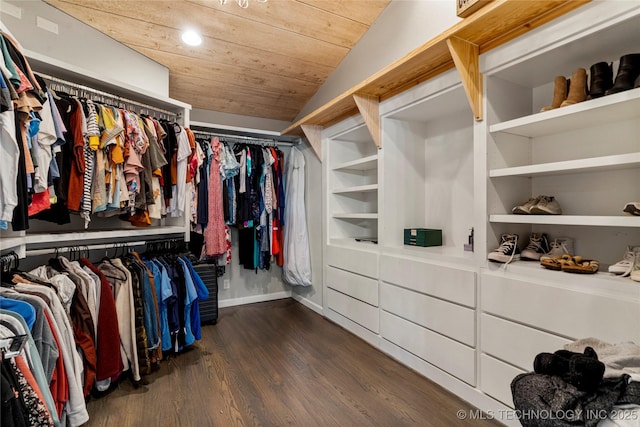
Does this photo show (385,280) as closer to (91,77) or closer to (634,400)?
(634,400)

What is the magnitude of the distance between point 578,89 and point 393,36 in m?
1.48

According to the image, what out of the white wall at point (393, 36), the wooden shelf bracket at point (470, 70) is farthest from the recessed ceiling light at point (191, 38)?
the wooden shelf bracket at point (470, 70)

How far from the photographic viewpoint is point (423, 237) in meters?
2.25

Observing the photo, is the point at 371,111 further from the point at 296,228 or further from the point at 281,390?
the point at 281,390

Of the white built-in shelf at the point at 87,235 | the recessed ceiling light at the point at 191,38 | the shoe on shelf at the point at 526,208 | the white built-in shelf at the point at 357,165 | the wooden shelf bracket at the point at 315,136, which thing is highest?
the recessed ceiling light at the point at 191,38

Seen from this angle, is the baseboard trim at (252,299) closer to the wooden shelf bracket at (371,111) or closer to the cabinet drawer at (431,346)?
the cabinet drawer at (431,346)

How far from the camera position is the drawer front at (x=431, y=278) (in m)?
1.76

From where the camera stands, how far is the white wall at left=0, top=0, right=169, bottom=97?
6.68ft

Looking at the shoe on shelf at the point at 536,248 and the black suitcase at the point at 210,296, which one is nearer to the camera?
the shoe on shelf at the point at 536,248

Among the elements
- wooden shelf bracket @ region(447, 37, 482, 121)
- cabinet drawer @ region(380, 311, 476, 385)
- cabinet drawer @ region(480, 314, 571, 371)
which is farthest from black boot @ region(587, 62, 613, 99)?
cabinet drawer @ region(380, 311, 476, 385)

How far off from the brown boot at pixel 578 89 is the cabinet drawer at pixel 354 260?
156 cm

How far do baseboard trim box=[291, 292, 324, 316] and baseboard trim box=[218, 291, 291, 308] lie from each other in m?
0.13

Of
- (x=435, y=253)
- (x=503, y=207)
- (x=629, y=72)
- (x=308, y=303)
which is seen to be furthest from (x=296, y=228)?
(x=629, y=72)

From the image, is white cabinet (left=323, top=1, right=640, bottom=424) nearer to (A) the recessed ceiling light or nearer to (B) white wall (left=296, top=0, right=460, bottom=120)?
(B) white wall (left=296, top=0, right=460, bottom=120)
